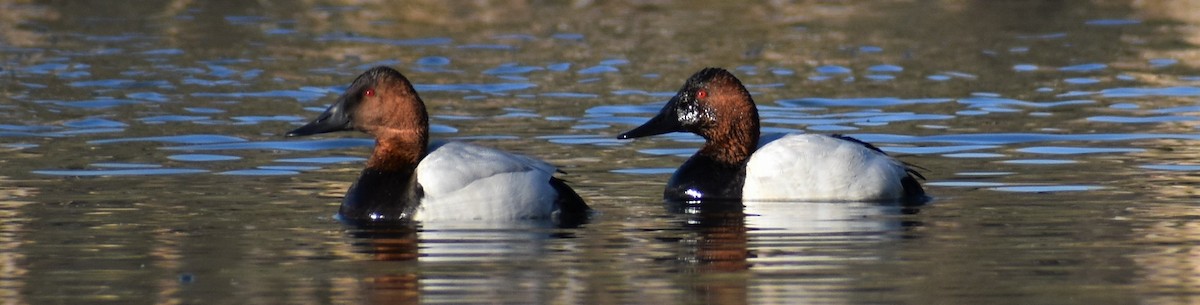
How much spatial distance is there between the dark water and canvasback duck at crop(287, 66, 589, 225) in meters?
0.20

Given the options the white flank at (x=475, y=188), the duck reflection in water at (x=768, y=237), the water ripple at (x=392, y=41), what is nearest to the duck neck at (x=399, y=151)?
the white flank at (x=475, y=188)

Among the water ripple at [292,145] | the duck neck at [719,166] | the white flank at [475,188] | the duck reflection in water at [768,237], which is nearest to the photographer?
the duck reflection in water at [768,237]

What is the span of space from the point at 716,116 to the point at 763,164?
62 cm

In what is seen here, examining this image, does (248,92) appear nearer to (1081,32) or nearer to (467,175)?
(467,175)

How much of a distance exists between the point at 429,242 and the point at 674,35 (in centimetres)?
1547

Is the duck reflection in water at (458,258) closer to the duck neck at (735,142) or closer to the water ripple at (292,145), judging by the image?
the duck neck at (735,142)

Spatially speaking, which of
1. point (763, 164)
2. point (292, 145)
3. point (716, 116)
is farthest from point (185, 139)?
point (763, 164)

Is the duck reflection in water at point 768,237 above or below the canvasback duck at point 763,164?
below

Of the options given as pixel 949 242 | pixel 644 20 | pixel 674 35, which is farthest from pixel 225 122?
pixel 644 20

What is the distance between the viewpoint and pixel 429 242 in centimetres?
898

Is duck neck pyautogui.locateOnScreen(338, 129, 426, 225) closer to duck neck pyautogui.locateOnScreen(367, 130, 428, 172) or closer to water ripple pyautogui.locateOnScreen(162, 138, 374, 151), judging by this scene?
duck neck pyautogui.locateOnScreen(367, 130, 428, 172)

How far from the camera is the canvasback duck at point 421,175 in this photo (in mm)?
9664

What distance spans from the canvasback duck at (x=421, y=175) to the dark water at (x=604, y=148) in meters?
0.20

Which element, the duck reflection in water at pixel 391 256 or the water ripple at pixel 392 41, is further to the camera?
the water ripple at pixel 392 41
